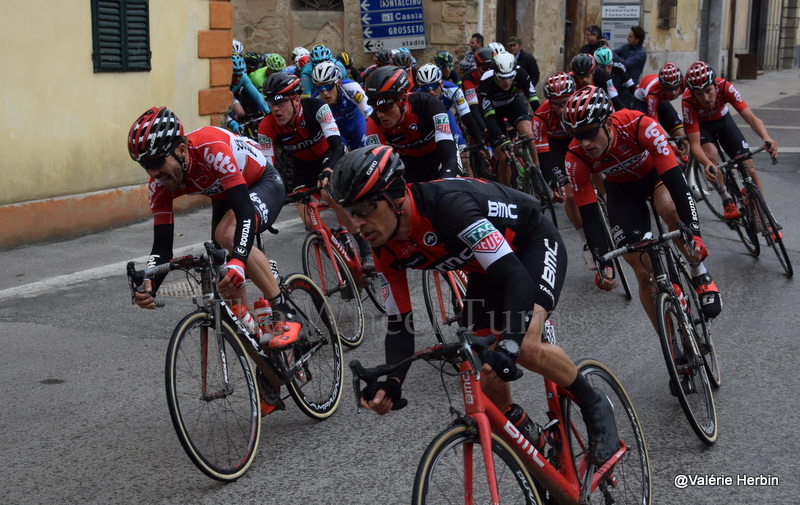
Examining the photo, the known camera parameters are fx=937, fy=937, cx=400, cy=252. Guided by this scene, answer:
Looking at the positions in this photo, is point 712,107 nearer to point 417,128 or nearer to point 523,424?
point 417,128

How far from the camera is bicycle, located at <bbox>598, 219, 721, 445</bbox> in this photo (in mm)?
5070

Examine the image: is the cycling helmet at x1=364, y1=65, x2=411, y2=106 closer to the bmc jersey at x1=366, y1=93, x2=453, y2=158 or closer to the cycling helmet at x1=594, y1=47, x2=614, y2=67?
the bmc jersey at x1=366, y1=93, x2=453, y2=158

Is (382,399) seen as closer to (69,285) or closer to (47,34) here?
(69,285)

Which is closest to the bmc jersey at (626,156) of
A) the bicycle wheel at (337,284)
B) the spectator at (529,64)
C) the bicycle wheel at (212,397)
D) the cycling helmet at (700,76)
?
the bicycle wheel at (337,284)

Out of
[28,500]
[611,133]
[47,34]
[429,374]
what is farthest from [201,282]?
[47,34]

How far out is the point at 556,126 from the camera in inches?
377

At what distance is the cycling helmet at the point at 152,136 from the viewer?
15.6 feet

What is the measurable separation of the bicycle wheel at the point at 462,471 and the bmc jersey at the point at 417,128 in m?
4.38

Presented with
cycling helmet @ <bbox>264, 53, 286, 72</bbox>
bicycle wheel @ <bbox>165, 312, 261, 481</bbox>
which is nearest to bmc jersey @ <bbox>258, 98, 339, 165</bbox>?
bicycle wheel @ <bbox>165, 312, 261, 481</bbox>

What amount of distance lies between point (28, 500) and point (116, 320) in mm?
3115

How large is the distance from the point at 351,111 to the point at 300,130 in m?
1.95

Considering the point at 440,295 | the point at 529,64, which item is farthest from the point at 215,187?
the point at 529,64

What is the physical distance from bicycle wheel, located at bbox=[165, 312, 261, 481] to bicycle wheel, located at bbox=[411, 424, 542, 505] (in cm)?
159

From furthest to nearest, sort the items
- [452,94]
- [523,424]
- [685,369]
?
[452,94] < [685,369] < [523,424]
